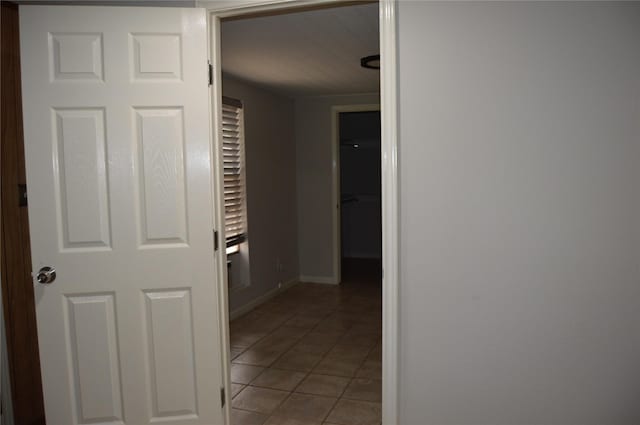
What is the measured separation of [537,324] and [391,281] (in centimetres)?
60

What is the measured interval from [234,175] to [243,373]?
2.01 meters

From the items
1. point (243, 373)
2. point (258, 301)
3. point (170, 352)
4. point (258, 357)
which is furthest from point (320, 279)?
point (170, 352)

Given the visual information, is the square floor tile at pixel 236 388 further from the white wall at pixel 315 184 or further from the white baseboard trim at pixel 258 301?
the white wall at pixel 315 184

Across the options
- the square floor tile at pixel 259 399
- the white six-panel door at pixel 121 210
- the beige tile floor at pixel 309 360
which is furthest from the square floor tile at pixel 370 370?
the white six-panel door at pixel 121 210

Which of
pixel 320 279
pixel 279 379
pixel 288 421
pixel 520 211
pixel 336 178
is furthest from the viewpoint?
pixel 320 279

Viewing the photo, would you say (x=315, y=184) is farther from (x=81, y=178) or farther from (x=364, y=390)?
(x=81, y=178)

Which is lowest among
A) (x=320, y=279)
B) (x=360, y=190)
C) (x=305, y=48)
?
(x=320, y=279)

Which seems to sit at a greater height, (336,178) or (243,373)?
(336,178)

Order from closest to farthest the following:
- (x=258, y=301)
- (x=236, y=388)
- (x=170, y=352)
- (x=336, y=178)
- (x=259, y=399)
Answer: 1. (x=170, y=352)
2. (x=259, y=399)
3. (x=236, y=388)
4. (x=258, y=301)
5. (x=336, y=178)

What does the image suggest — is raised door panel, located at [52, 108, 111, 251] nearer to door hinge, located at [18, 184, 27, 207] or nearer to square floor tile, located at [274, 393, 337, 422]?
door hinge, located at [18, 184, 27, 207]

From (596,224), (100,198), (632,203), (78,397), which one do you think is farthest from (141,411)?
(632,203)

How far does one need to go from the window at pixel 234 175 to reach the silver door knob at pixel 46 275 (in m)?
Result: 2.38

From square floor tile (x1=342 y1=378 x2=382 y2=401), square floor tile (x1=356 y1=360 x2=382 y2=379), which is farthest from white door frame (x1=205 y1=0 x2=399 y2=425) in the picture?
square floor tile (x1=356 y1=360 x2=382 y2=379)

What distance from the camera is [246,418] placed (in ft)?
8.96
